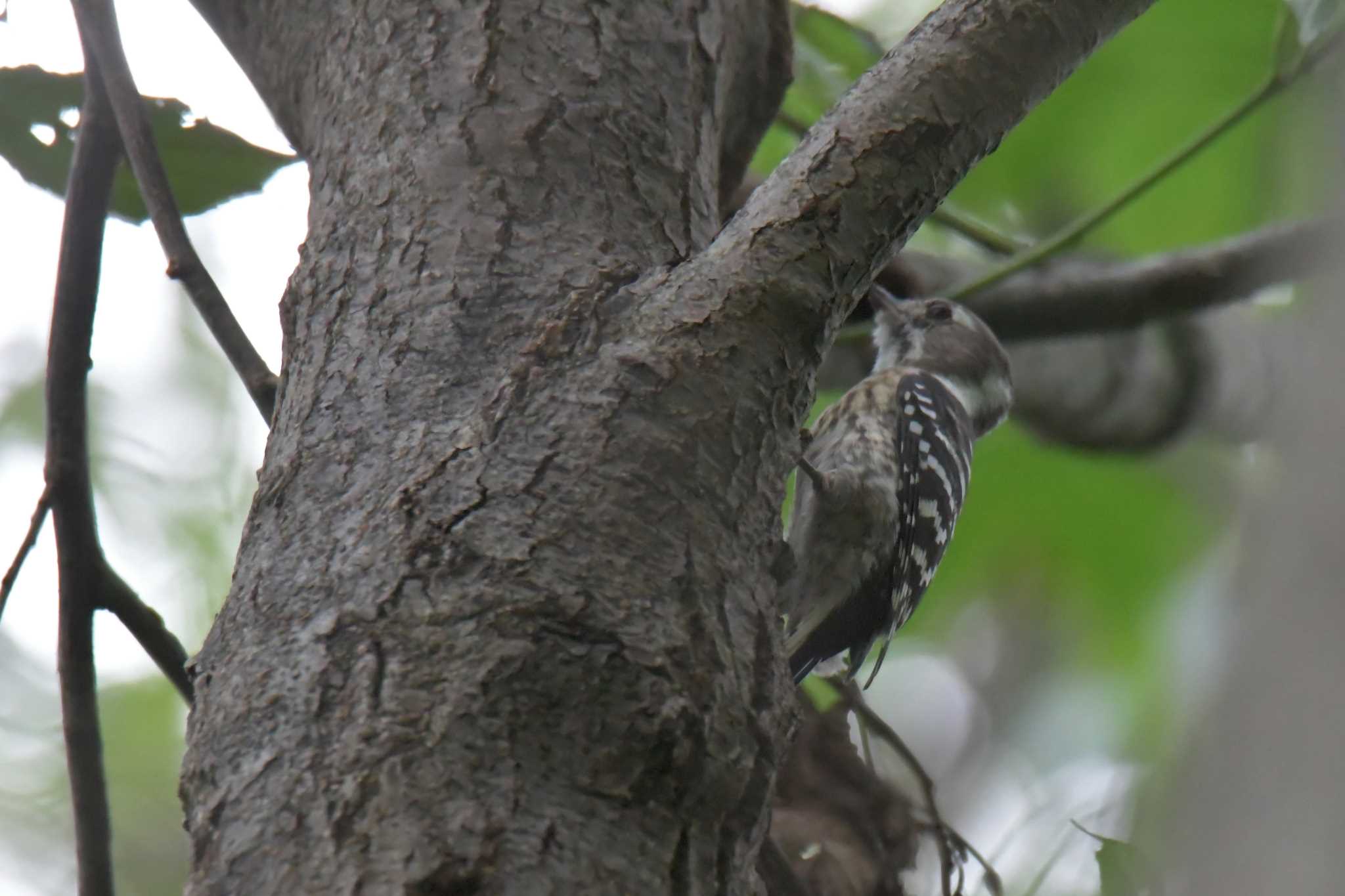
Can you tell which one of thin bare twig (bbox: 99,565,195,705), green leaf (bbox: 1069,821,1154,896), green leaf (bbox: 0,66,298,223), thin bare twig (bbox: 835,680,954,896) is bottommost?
green leaf (bbox: 1069,821,1154,896)

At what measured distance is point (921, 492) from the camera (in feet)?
14.1

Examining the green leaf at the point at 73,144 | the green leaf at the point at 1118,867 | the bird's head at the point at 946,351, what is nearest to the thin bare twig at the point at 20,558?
the green leaf at the point at 73,144

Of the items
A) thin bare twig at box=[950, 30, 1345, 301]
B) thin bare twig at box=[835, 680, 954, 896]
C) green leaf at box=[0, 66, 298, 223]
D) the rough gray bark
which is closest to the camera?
the rough gray bark

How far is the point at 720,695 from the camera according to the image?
5.57 feet

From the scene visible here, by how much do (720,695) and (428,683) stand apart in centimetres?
34

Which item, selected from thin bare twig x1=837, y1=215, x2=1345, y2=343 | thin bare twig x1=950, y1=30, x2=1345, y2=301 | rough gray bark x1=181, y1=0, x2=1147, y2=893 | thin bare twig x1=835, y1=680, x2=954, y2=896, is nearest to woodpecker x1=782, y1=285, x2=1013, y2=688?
thin bare twig x1=837, y1=215, x2=1345, y2=343

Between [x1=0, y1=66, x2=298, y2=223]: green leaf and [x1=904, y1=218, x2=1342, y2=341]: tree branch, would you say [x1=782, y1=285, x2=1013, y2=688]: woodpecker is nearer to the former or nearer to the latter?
[x1=904, y1=218, x2=1342, y2=341]: tree branch

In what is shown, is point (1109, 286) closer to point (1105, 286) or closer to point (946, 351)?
point (1105, 286)

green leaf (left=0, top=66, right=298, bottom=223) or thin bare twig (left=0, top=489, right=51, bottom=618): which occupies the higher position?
green leaf (left=0, top=66, right=298, bottom=223)

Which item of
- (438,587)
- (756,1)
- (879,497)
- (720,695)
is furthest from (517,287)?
(879,497)

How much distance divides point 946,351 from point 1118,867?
123 inches

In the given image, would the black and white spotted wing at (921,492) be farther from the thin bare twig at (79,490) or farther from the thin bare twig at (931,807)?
the thin bare twig at (79,490)

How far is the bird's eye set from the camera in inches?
196

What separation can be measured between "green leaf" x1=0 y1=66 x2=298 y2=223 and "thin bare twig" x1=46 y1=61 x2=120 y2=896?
0.38 metres
